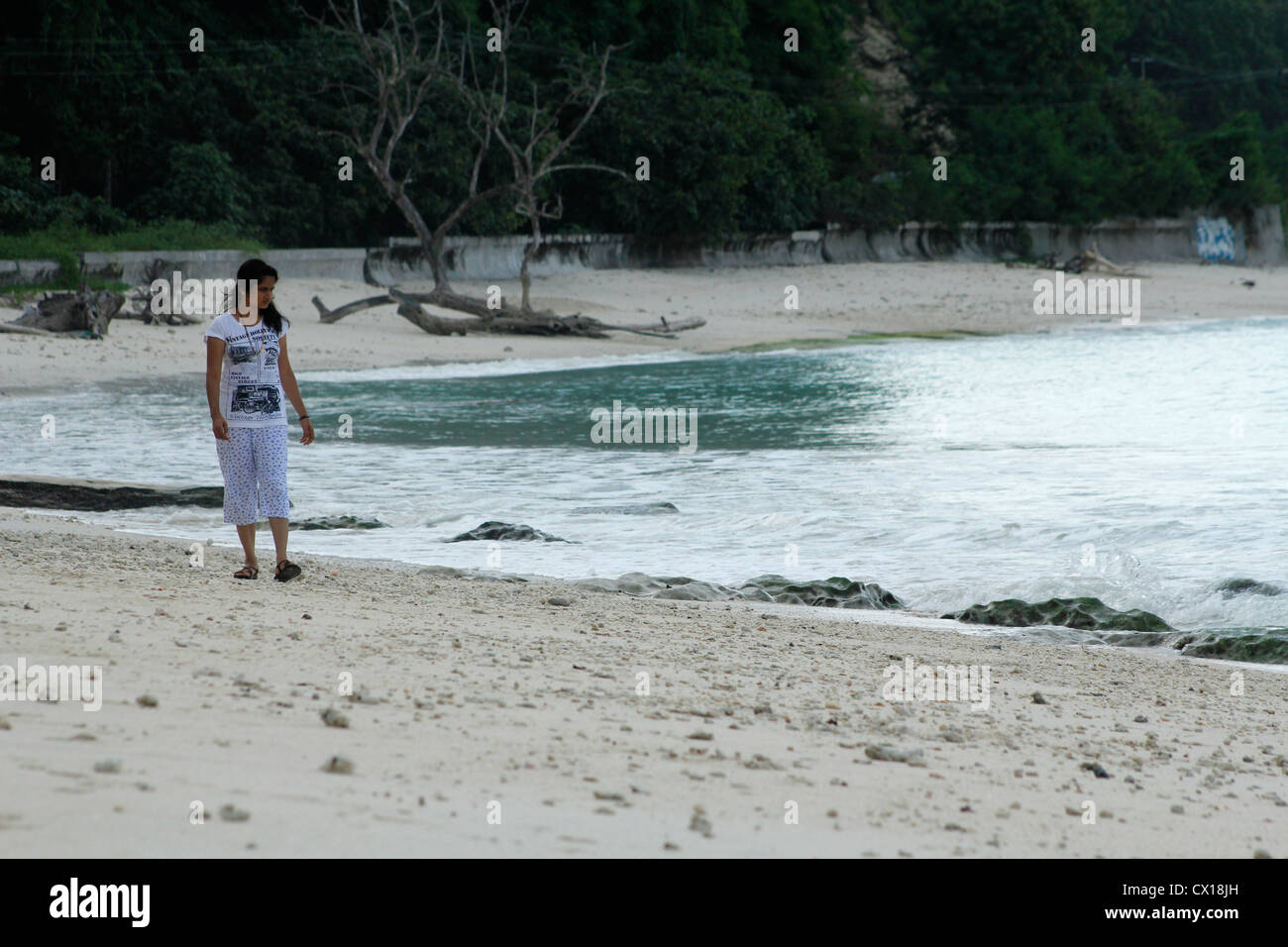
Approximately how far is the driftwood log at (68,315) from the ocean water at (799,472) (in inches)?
75.1

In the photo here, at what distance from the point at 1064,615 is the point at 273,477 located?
4127 millimetres

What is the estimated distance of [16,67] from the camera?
29.8 m

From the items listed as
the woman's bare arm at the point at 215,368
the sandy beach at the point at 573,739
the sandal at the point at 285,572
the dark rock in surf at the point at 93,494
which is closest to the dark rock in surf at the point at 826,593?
the sandy beach at the point at 573,739

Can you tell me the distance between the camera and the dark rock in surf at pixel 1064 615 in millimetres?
7438

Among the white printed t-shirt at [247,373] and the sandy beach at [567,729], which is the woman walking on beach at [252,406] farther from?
the sandy beach at [567,729]

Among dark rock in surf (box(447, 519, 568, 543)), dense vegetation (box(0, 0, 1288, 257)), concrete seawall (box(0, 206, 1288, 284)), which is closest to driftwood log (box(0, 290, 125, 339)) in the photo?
concrete seawall (box(0, 206, 1288, 284))

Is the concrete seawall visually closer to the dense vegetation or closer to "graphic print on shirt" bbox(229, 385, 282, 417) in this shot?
the dense vegetation

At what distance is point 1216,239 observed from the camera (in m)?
60.1

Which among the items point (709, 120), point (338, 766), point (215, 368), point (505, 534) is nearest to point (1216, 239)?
point (709, 120)

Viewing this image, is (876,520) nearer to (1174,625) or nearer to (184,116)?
(1174,625)

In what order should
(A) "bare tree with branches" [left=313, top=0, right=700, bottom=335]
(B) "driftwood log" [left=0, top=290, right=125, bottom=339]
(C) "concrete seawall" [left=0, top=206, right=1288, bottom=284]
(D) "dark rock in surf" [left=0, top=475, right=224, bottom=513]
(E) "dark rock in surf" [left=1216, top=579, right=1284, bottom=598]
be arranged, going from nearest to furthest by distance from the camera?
(E) "dark rock in surf" [left=1216, top=579, right=1284, bottom=598], (D) "dark rock in surf" [left=0, top=475, right=224, bottom=513], (B) "driftwood log" [left=0, top=290, right=125, bottom=339], (A) "bare tree with branches" [left=313, top=0, right=700, bottom=335], (C) "concrete seawall" [left=0, top=206, right=1288, bottom=284]

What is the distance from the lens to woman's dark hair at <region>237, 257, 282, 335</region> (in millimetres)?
6508

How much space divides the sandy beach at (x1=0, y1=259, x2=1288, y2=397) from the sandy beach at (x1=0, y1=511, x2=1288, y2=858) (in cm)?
1527
